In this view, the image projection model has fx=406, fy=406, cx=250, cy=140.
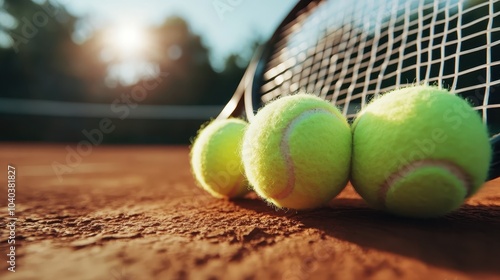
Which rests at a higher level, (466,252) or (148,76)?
(148,76)

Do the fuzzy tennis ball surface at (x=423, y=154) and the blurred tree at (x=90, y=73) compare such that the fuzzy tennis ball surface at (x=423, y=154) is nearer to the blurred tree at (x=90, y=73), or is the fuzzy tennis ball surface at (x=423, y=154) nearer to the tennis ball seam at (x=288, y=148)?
the tennis ball seam at (x=288, y=148)

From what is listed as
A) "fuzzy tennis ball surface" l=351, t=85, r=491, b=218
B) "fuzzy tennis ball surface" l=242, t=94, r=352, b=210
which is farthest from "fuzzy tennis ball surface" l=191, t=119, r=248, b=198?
"fuzzy tennis ball surface" l=351, t=85, r=491, b=218

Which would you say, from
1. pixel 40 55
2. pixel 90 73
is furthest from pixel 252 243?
pixel 90 73

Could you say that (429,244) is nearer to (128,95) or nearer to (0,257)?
(0,257)

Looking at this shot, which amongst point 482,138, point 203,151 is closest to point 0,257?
point 203,151

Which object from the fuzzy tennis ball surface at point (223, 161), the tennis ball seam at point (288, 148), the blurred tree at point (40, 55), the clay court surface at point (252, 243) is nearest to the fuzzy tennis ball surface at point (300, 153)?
the tennis ball seam at point (288, 148)

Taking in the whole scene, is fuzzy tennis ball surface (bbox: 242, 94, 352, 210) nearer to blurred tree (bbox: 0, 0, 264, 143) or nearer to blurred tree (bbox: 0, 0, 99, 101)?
blurred tree (bbox: 0, 0, 264, 143)

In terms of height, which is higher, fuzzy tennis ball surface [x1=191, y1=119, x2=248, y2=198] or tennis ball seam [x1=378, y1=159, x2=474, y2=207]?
fuzzy tennis ball surface [x1=191, y1=119, x2=248, y2=198]
